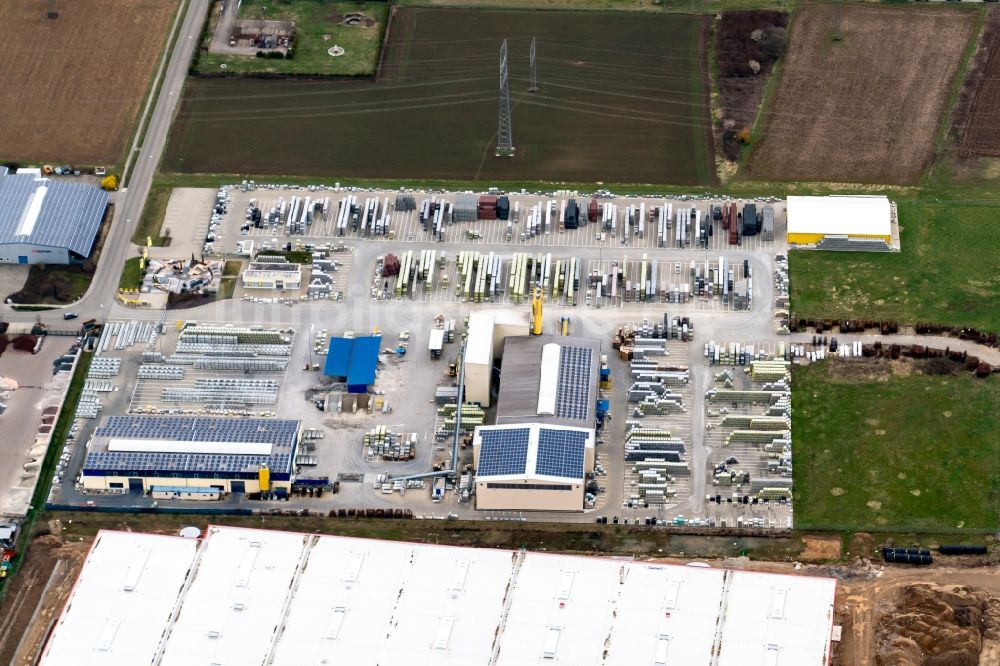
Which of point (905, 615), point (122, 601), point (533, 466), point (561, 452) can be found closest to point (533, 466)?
point (533, 466)

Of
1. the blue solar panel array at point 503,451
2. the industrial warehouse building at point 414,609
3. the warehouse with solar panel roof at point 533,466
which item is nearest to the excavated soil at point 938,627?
the industrial warehouse building at point 414,609

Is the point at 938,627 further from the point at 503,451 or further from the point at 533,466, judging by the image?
the point at 503,451

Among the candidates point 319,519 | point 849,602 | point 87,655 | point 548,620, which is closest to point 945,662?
point 849,602

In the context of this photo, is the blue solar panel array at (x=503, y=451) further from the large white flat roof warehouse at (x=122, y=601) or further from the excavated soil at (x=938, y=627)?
the excavated soil at (x=938, y=627)

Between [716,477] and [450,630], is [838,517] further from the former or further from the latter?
[450,630]

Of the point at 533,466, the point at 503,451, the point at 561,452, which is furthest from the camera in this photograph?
the point at 503,451

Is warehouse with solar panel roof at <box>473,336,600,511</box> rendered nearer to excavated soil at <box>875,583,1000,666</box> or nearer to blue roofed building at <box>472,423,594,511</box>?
blue roofed building at <box>472,423,594,511</box>

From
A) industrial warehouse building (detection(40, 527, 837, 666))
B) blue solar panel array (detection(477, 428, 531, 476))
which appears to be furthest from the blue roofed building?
industrial warehouse building (detection(40, 527, 837, 666))
